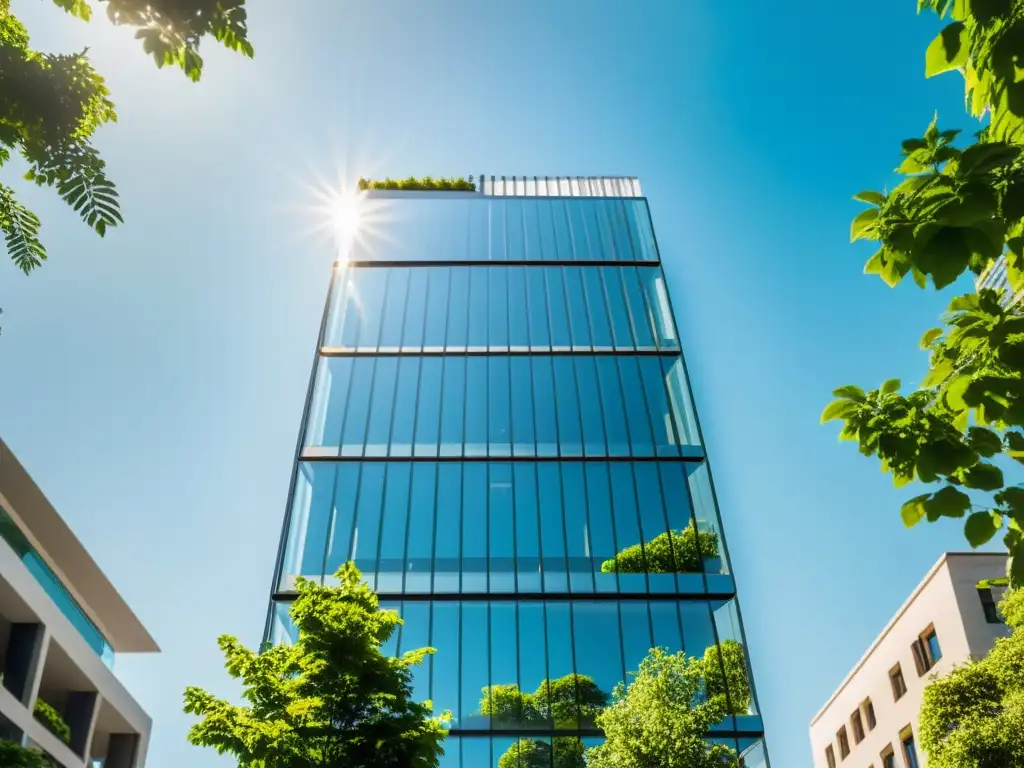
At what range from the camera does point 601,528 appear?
2750cm

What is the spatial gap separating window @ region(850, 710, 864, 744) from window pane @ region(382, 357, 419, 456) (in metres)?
24.5

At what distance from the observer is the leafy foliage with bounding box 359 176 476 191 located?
139 feet

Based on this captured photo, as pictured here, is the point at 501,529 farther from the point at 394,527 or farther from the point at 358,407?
the point at 358,407

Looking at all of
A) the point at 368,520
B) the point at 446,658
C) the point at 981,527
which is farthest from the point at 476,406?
the point at 981,527

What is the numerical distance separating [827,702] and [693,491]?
21205mm

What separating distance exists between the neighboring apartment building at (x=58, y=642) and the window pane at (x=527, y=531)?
12536 mm

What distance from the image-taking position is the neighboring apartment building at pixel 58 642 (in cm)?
1981

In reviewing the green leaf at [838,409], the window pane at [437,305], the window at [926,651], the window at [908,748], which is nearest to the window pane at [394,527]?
the window pane at [437,305]

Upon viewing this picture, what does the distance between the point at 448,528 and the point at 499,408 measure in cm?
539

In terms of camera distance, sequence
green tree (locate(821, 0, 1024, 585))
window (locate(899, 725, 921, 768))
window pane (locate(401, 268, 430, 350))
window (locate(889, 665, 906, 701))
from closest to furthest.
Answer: green tree (locate(821, 0, 1024, 585)), window (locate(899, 725, 921, 768)), window pane (locate(401, 268, 430, 350)), window (locate(889, 665, 906, 701))

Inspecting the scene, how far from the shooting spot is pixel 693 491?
28672 mm

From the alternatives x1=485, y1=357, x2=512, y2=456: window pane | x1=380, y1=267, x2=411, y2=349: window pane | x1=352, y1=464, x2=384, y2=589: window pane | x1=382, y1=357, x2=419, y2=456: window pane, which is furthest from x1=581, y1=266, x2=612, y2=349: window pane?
x1=352, y1=464, x2=384, y2=589: window pane

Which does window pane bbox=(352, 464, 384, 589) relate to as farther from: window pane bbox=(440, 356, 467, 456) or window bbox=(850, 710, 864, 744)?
window bbox=(850, 710, 864, 744)

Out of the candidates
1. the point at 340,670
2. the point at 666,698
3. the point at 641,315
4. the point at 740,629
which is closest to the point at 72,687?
the point at 340,670
